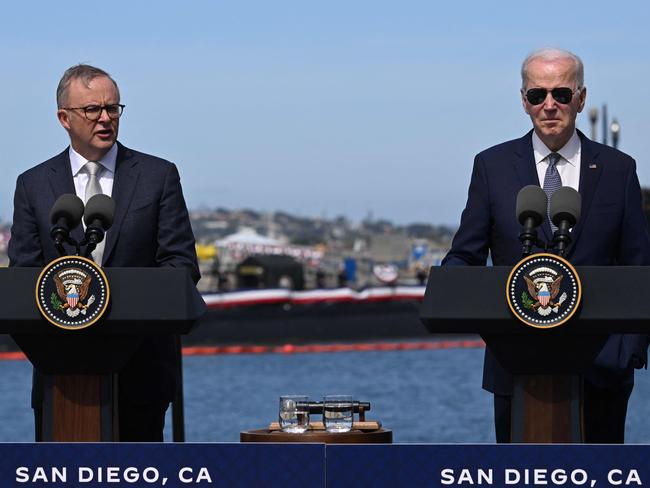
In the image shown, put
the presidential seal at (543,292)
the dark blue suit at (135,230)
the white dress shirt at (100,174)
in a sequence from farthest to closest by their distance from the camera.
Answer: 1. the white dress shirt at (100,174)
2. the dark blue suit at (135,230)
3. the presidential seal at (543,292)

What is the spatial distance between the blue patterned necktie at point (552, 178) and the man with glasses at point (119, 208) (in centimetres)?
113

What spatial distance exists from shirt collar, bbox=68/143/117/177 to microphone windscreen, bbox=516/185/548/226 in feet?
4.73

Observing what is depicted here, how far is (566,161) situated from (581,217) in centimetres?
19

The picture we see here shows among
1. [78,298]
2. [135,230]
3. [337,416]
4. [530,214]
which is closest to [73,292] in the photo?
[78,298]

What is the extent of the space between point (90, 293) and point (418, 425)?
28.7 meters

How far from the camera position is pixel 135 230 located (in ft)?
17.1

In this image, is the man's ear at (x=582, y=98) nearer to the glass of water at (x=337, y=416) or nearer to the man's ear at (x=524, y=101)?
the man's ear at (x=524, y=101)

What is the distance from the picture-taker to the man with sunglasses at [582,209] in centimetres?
492

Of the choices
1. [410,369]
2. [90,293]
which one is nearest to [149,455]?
[90,293]

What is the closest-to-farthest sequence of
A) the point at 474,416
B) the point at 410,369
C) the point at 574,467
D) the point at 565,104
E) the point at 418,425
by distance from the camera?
the point at 574,467 < the point at 565,104 < the point at 418,425 < the point at 474,416 < the point at 410,369

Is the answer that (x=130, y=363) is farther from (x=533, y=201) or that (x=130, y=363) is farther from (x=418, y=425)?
(x=418, y=425)

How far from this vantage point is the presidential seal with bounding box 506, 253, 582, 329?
4.42 metres

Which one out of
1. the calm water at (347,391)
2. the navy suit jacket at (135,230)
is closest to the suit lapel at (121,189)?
the navy suit jacket at (135,230)

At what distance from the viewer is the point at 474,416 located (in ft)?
116
